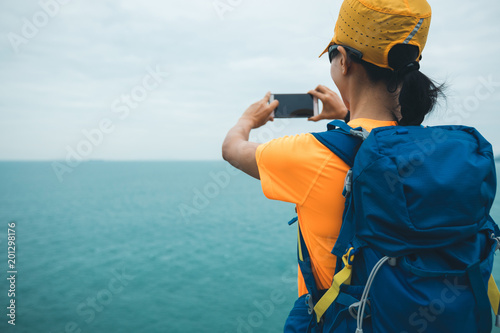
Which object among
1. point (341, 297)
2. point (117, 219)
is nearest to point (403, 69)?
point (341, 297)

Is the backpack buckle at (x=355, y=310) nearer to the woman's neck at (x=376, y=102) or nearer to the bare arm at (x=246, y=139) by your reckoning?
the bare arm at (x=246, y=139)

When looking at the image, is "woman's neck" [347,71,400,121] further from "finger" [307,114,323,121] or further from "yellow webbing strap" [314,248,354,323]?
"yellow webbing strap" [314,248,354,323]

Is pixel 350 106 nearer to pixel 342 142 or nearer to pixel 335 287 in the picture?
pixel 342 142

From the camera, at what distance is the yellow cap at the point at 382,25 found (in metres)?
1.17

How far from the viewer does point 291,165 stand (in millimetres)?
1126

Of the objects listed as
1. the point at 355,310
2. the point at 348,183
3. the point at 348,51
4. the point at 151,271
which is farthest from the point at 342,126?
the point at 151,271

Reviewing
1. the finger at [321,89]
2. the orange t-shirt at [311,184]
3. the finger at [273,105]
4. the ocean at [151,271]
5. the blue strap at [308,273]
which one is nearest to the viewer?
the orange t-shirt at [311,184]

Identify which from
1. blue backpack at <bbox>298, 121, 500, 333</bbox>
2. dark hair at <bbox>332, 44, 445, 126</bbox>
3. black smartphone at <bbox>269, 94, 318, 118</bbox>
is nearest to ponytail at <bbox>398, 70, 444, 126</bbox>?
dark hair at <bbox>332, 44, 445, 126</bbox>

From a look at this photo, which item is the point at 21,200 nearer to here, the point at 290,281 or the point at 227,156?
the point at 290,281

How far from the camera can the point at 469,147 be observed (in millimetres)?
1076

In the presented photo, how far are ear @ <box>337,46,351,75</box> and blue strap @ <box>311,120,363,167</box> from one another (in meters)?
0.25

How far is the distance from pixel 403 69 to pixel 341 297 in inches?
31.1

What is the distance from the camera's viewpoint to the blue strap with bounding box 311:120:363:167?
111 centimetres

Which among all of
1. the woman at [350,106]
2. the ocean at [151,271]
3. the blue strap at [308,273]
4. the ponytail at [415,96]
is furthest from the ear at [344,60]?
the ocean at [151,271]
